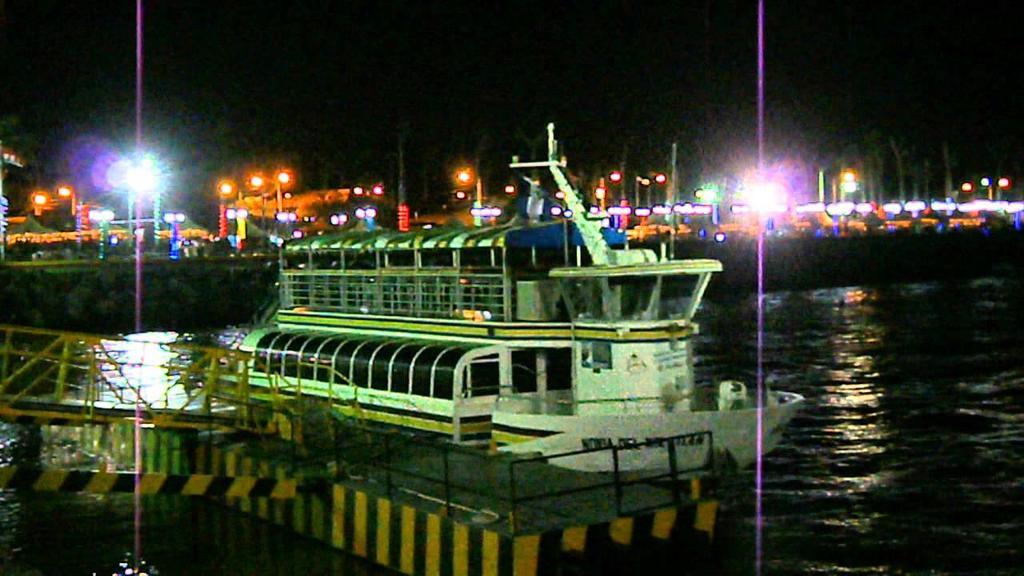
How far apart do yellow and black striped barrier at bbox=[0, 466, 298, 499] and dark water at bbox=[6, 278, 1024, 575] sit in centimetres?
150

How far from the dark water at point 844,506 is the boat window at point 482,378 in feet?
15.4

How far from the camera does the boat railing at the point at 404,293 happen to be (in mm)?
25656

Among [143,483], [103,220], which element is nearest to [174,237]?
[103,220]

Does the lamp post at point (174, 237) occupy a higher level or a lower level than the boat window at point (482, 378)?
higher

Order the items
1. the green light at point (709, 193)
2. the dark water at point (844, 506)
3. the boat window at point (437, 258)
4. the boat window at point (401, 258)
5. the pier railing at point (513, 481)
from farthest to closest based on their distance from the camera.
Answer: the green light at point (709, 193)
the boat window at point (401, 258)
the boat window at point (437, 258)
the dark water at point (844, 506)
the pier railing at point (513, 481)

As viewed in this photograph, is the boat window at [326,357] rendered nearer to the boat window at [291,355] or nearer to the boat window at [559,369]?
the boat window at [291,355]

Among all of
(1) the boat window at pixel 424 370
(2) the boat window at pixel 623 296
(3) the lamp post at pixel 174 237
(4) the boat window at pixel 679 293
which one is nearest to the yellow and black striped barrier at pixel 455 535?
(1) the boat window at pixel 424 370

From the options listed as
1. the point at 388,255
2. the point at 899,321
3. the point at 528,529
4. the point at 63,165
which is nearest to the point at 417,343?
the point at 388,255

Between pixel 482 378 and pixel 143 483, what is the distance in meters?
7.41

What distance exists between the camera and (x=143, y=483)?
1984 cm

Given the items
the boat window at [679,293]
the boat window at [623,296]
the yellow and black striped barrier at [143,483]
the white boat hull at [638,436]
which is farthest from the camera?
the boat window at [679,293]

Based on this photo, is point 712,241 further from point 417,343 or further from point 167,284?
point 417,343

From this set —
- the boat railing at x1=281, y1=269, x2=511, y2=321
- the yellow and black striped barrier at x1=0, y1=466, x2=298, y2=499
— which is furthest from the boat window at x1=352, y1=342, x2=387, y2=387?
the yellow and black striped barrier at x1=0, y1=466, x2=298, y2=499

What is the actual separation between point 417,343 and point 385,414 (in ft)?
5.23
